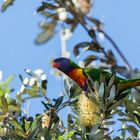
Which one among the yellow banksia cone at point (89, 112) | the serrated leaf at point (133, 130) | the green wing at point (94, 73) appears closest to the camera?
the yellow banksia cone at point (89, 112)

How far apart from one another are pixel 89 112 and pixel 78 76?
53 centimetres

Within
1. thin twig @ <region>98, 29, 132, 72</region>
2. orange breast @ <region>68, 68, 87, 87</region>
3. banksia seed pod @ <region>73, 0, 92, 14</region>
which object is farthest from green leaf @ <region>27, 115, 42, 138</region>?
banksia seed pod @ <region>73, 0, 92, 14</region>

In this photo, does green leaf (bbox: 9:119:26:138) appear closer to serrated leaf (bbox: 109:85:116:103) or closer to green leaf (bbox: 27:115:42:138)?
green leaf (bbox: 27:115:42:138)

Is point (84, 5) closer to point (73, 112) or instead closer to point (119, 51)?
point (119, 51)

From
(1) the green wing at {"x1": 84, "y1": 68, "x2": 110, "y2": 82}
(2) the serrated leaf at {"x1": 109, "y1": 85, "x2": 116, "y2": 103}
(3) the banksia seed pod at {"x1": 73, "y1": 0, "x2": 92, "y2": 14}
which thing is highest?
(3) the banksia seed pod at {"x1": 73, "y1": 0, "x2": 92, "y2": 14}

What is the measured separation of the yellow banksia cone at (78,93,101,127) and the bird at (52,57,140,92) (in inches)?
4.8

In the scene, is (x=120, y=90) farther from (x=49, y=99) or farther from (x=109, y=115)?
(x=49, y=99)

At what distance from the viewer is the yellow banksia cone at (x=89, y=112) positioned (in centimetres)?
156

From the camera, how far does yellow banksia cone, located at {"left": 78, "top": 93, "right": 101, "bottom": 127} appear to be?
5.13 feet

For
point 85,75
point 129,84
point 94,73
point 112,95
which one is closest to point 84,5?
point 85,75

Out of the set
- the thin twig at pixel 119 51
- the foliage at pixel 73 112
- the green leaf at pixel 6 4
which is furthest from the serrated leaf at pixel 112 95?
the green leaf at pixel 6 4

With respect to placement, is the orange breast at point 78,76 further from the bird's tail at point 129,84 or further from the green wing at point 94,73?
the bird's tail at point 129,84

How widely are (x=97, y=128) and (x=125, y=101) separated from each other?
0.21 m

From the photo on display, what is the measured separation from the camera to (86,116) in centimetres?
158
